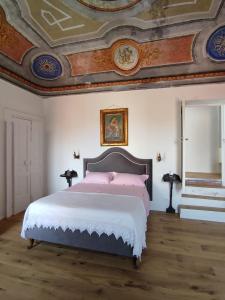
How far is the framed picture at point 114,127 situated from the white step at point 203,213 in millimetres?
1882

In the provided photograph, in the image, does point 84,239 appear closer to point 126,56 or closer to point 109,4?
point 109,4

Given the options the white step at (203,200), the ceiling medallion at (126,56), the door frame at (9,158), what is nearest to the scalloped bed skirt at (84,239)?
the door frame at (9,158)

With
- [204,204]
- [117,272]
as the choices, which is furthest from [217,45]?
[117,272]

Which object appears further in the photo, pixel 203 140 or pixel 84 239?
pixel 203 140

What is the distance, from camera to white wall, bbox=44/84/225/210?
416 centimetres

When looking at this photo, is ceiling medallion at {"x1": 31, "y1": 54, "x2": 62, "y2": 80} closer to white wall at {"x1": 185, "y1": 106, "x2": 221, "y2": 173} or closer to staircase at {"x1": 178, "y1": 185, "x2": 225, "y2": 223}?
staircase at {"x1": 178, "y1": 185, "x2": 225, "y2": 223}

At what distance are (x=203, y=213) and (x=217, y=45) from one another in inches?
122

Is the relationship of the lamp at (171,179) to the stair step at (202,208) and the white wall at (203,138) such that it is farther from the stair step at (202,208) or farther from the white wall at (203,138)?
the white wall at (203,138)

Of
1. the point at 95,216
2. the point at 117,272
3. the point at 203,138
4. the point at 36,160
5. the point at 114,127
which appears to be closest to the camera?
the point at 117,272

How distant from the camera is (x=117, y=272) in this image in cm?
214

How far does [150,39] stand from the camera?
3.44 meters

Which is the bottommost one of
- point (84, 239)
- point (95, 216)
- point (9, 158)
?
point (84, 239)

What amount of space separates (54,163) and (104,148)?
1.40 m

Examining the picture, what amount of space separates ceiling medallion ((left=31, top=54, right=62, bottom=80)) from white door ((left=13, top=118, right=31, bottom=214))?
1.18 m
